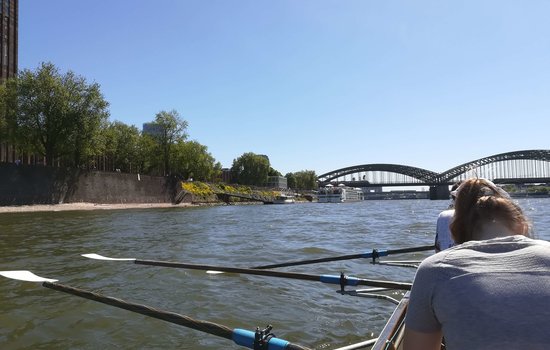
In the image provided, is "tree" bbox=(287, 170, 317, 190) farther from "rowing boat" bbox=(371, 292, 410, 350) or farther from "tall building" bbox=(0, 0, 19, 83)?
"rowing boat" bbox=(371, 292, 410, 350)

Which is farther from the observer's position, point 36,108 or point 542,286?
point 36,108

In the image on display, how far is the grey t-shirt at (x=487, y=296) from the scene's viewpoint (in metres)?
1.83

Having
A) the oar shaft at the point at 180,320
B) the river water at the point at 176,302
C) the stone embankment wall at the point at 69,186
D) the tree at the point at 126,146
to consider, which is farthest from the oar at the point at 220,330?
the tree at the point at 126,146

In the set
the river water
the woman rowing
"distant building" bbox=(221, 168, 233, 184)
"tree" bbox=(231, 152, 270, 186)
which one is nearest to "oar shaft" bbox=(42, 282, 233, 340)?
the river water

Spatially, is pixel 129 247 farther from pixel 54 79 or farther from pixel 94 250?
pixel 54 79

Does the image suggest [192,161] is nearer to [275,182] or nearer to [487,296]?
[275,182]

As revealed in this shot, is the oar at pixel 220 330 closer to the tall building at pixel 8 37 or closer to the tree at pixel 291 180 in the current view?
the tall building at pixel 8 37

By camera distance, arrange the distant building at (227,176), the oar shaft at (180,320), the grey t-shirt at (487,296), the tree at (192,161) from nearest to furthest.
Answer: the grey t-shirt at (487,296)
the oar shaft at (180,320)
the tree at (192,161)
the distant building at (227,176)

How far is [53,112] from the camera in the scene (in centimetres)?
5031

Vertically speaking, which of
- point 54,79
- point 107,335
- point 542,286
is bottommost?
point 107,335

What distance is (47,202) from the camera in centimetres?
5016

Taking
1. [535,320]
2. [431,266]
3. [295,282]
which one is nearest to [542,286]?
[535,320]

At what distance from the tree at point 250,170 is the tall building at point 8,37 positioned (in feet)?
281

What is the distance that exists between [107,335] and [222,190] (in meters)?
95.5
